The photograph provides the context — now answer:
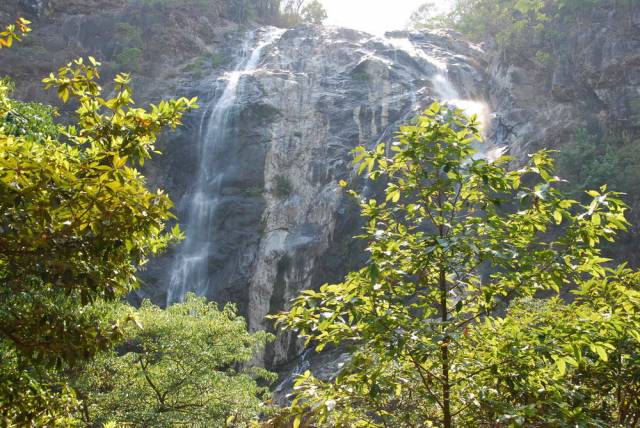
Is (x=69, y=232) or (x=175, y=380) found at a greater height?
(x=69, y=232)

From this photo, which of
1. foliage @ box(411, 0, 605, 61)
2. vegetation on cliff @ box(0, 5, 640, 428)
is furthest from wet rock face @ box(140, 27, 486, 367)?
vegetation on cliff @ box(0, 5, 640, 428)

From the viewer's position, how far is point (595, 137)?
23828 millimetres

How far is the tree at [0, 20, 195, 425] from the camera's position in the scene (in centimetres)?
306

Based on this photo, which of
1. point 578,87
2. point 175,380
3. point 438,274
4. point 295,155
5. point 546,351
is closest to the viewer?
point 546,351

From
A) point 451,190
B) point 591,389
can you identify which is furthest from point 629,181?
point 451,190

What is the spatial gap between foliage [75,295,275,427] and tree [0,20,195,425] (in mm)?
7288

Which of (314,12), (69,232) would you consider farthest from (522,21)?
(69,232)

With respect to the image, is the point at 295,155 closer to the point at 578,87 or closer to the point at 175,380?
the point at 578,87

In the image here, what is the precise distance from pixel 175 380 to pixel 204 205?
51.7 feet

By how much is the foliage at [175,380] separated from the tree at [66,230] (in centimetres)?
729

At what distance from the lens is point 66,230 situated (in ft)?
10.8

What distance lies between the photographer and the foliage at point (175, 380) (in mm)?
10898

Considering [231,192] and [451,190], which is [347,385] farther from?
[231,192]

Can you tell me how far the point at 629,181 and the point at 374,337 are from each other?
21978mm
